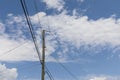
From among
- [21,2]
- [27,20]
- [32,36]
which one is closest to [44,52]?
[32,36]

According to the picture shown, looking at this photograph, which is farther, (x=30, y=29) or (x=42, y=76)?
(x=42, y=76)

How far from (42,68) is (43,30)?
4.38m

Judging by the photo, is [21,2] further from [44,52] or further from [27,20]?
[44,52]

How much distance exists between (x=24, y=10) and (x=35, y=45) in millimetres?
7188

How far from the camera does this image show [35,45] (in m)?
22.9

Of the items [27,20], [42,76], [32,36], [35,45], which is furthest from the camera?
[42,76]

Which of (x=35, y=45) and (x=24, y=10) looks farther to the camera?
(x=35, y=45)

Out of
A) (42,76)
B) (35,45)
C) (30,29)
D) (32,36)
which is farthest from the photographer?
(42,76)

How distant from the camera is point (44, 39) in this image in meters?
30.2

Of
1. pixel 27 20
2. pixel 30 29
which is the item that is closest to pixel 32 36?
pixel 30 29

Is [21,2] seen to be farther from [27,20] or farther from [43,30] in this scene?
→ [43,30]

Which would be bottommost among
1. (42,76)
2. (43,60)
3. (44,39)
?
(42,76)

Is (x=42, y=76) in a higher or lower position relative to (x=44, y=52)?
lower

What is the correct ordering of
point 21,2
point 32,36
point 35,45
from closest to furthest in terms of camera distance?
point 21,2 → point 32,36 → point 35,45
